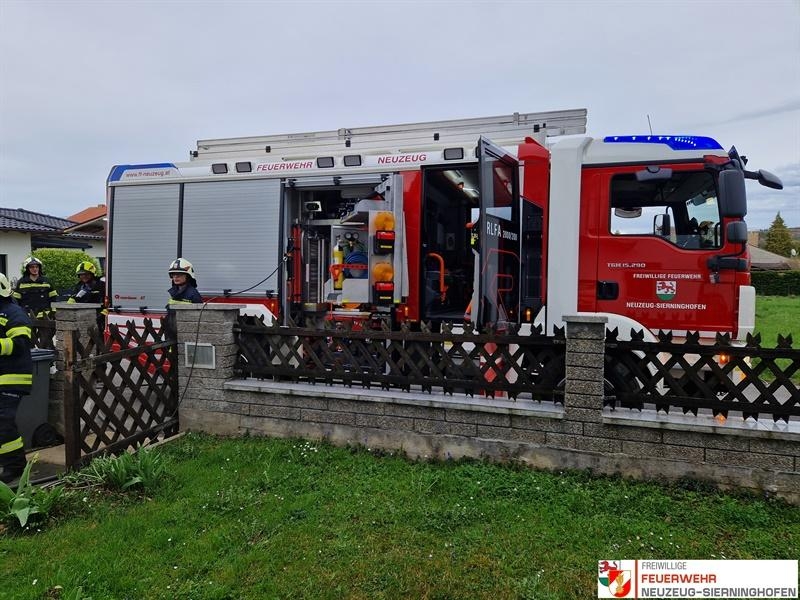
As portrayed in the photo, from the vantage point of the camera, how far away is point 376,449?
4.79 meters

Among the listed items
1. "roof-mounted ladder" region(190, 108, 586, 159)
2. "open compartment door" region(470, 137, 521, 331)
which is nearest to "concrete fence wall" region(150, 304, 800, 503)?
"open compartment door" region(470, 137, 521, 331)

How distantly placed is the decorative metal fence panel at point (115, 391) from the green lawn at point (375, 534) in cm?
75

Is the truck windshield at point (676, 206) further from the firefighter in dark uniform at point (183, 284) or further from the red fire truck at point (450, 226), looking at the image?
the firefighter in dark uniform at point (183, 284)

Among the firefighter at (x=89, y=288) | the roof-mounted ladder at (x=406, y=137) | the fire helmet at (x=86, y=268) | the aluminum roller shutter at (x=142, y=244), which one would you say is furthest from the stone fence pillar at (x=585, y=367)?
the fire helmet at (x=86, y=268)

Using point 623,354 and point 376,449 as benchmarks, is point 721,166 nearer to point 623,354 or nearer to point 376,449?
point 623,354

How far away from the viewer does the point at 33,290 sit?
27.1 ft

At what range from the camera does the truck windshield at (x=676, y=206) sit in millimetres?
5117

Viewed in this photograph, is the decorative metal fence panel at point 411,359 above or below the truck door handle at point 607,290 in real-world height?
below

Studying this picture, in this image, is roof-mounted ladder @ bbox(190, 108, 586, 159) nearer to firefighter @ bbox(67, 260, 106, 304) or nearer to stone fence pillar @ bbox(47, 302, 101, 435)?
firefighter @ bbox(67, 260, 106, 304)

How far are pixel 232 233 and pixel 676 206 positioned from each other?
5.60 meters

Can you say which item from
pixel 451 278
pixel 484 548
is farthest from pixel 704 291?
pixel 484 548

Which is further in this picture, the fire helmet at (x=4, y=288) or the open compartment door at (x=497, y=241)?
the open compartment door at (x=497, y=241)

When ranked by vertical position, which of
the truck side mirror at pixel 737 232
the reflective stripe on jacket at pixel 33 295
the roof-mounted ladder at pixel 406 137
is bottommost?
the reflective stripe on jacket at pixel 33 295

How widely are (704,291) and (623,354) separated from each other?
4.94ft
